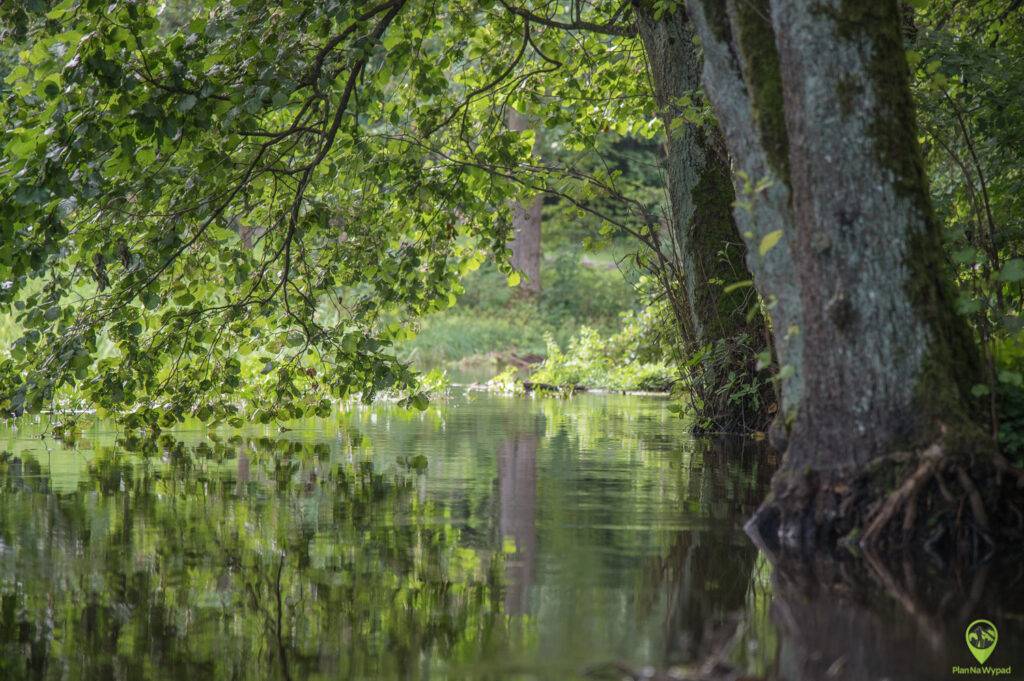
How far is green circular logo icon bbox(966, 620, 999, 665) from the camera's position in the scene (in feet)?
11.3

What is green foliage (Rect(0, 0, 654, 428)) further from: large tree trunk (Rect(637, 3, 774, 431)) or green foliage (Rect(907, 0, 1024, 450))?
green foliage (Rect(907, 0, 1024, 450))

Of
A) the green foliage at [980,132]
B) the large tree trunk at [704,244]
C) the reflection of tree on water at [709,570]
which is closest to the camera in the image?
the reflection of tree on water at [709,570]

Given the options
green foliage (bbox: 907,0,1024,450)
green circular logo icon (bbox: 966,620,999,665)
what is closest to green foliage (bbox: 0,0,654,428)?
green foliage (bbox: 907,0,1024,450)

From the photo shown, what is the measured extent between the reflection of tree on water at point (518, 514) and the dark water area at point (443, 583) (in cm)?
2

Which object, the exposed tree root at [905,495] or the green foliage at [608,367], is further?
the green foliage at [608,367]

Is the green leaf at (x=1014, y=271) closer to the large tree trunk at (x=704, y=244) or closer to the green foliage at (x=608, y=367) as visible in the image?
the large tree trunk at (x=704, y=244)

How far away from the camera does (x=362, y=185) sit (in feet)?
30.3

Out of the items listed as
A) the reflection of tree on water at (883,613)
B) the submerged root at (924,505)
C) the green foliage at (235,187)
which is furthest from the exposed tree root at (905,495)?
the green foliage at (235,187)

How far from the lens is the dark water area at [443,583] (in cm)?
341

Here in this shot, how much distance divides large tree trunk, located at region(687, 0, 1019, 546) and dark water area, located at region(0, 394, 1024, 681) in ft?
1.32

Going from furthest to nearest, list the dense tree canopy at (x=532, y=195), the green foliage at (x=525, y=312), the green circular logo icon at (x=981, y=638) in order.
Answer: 1. the green foliage at (x=525, y=312)
2. the dense tree canopy at (x=532, y=195)
3. the green circular logo icon at (x=981, y=638)

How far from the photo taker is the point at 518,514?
6.18 metres

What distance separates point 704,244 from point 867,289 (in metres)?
5.17

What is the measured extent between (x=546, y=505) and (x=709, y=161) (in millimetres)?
4506
